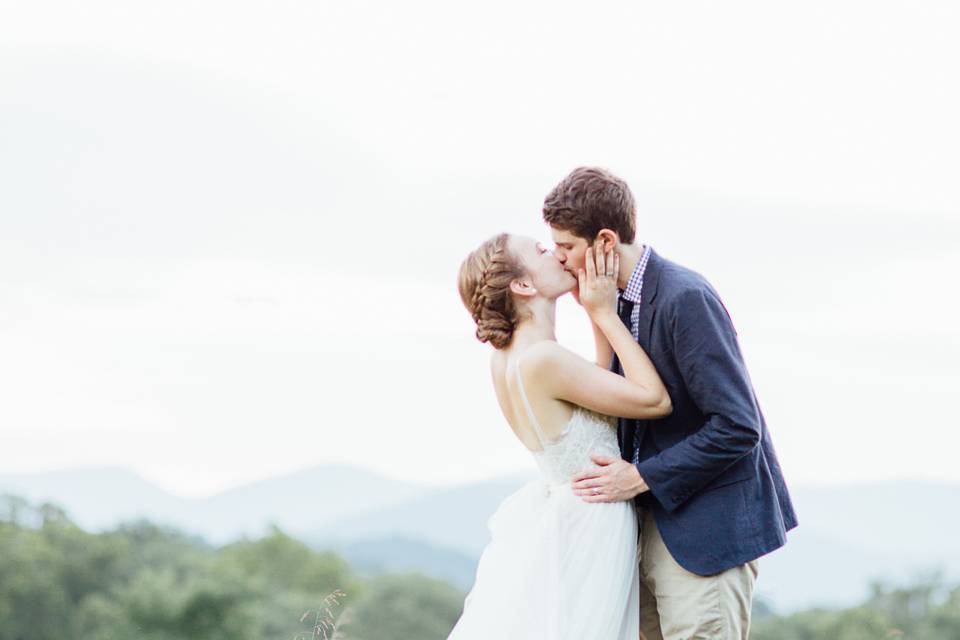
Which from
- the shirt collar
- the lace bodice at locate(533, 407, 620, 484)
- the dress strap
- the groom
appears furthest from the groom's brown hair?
the lace bodice at locate(533, 407, 620, 484)

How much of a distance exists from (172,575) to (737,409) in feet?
129

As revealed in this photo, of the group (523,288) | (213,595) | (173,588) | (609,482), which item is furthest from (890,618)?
(523,288)

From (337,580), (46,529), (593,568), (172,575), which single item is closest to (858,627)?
(337,580)

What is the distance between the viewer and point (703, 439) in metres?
4.38

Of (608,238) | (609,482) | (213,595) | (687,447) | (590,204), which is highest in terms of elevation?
(590,204)

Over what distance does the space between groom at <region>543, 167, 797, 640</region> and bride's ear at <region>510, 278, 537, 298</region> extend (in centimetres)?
18

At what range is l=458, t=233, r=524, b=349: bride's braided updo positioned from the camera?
468cm

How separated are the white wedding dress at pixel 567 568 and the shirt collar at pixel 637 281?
508mm

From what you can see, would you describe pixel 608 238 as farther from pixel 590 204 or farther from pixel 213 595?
pixel 213 595

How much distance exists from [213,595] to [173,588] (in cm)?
307

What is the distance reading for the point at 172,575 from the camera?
4084 cm

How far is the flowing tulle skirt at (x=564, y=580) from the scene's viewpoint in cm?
455

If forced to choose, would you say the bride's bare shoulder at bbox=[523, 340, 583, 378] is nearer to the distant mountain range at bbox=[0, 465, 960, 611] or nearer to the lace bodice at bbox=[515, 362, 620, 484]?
the lace bodice at bbox=[515, 362, 620, 484]

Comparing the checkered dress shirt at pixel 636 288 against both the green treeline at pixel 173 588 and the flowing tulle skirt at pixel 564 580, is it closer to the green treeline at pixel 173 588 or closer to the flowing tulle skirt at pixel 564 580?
the flowing tulle skirt at pixel 564 580
